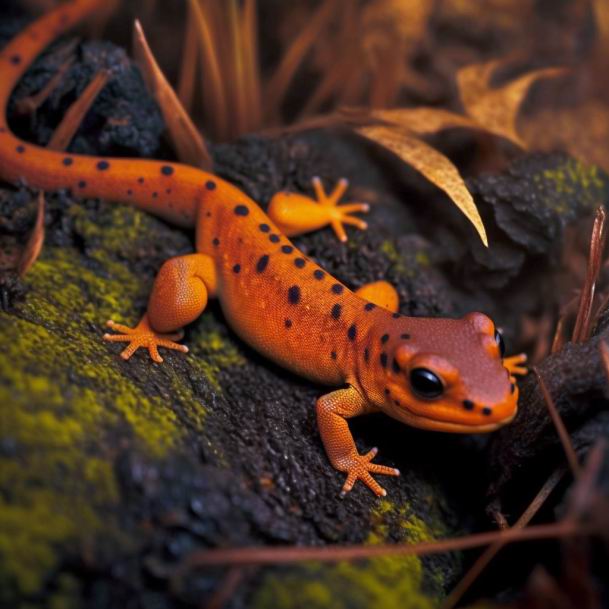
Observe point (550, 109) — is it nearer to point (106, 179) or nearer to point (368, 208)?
point (368, 208)

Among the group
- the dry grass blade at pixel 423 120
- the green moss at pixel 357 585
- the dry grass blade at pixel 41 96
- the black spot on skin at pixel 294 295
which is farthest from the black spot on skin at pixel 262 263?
the dry grass blade at pixel 41 96

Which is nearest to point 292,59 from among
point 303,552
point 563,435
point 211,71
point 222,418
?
point 211,71

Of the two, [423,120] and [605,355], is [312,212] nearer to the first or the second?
[423,120]

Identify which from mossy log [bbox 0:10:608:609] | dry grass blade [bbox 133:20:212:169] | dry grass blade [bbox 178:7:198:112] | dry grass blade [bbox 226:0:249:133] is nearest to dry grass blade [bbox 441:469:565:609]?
mossy log [bbox 0:10:608:609]

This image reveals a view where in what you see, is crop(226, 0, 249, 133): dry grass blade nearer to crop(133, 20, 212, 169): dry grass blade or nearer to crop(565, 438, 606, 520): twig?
crop(133, 20, 212, 169): dry grass blade

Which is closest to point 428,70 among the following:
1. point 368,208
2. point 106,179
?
point 368,208
